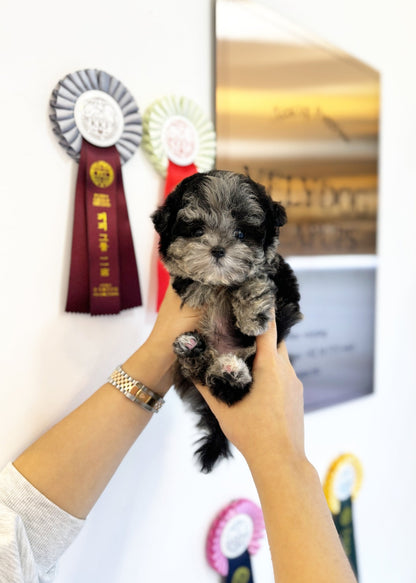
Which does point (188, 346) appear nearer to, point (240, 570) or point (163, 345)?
point (163, 345)

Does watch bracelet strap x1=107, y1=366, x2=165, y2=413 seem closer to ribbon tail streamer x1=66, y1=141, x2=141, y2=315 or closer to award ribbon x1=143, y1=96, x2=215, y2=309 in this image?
ribbon tail streamer x1=66, y1=141, x2=141, y2=315

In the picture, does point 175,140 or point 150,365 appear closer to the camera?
point 150,365

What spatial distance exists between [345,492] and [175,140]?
5.05 feet

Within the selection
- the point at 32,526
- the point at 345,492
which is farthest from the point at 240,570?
the point at 32,526

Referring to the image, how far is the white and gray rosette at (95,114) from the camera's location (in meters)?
1.06

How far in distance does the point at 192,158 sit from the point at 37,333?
25.8 inches

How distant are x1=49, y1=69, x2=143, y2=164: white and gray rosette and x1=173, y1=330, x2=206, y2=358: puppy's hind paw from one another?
0.53 meters

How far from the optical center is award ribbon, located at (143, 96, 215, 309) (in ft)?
4.01

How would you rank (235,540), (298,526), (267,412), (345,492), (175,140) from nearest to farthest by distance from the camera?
(298,526), (267,412), (175,140), (235,540), (345,492)

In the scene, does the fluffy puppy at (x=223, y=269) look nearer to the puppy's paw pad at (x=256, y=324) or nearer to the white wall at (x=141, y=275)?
the puppy's paw pad at (x=256, y=324)

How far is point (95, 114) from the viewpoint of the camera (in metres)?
1.11

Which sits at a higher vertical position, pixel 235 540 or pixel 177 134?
pixel 177 134

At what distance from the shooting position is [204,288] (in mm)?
984

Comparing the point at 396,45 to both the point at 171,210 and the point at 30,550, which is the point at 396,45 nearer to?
the point at 171,210
